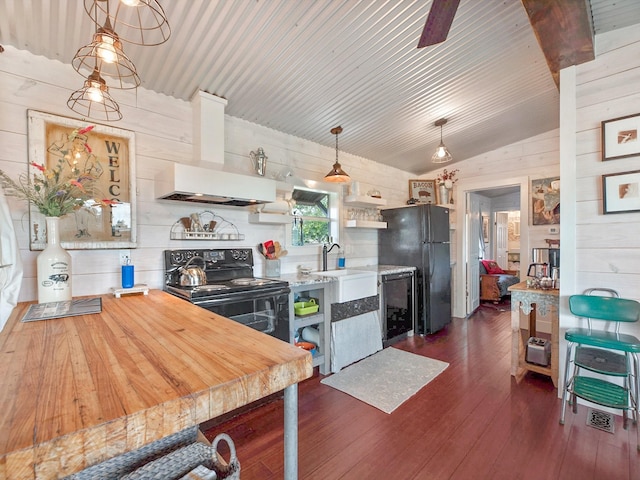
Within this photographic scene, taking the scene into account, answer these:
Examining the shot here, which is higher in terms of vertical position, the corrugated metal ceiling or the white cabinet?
the corrugated metal ceiling

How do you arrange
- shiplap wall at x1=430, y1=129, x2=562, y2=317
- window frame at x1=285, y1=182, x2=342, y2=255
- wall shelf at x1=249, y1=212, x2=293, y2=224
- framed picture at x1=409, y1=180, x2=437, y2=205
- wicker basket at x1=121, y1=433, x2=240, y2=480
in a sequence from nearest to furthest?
wicker basket at x1=121, y1=433, x2=240, y2=480
wall shelf at x1=249, y1=212, x2=293, y2=224
window frame at x1=285, y1=182, x2=342, y2=255
shiplap wall at x1=430, y1=129, x2=562, y2=317
framed picture at x1=409, y1=180, x2=437, y2=205

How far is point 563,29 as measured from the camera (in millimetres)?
1881

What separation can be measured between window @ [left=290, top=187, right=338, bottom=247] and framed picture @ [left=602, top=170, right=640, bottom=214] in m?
2.45

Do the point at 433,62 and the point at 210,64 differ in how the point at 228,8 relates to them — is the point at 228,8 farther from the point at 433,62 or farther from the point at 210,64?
the point at 433,62

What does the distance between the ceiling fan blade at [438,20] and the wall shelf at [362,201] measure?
2364mm

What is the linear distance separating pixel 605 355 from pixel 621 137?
1.53m

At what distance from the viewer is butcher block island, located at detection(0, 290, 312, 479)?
52 centimetres

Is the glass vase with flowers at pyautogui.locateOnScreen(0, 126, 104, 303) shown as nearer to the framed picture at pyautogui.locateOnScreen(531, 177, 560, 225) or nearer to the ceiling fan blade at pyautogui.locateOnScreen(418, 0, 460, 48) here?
the ceiling fan blade at pyautogui.locateOnScreen(418, 0, 460, 48)

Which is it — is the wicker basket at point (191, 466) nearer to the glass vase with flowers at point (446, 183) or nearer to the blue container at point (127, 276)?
the blue container at point (127, 276)

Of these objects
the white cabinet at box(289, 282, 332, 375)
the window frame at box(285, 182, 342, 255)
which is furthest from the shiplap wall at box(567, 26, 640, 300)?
the window frame at box(285, 182, 342, 255)

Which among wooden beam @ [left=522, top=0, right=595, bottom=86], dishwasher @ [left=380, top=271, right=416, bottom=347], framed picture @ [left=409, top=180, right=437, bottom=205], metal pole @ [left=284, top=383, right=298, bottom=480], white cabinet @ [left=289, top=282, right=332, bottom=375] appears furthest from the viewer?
framed picture @ [left=409, top=180, right=437, bottom=205]

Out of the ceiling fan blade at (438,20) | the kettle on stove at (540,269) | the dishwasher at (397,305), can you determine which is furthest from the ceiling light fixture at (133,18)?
the kettle on stove at (540,269)

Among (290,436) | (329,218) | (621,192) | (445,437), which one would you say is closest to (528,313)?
(621,192)

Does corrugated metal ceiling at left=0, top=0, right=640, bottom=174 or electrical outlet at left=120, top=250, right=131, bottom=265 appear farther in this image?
electrical outlet at left=120, top=250, right=131, bottom=265
